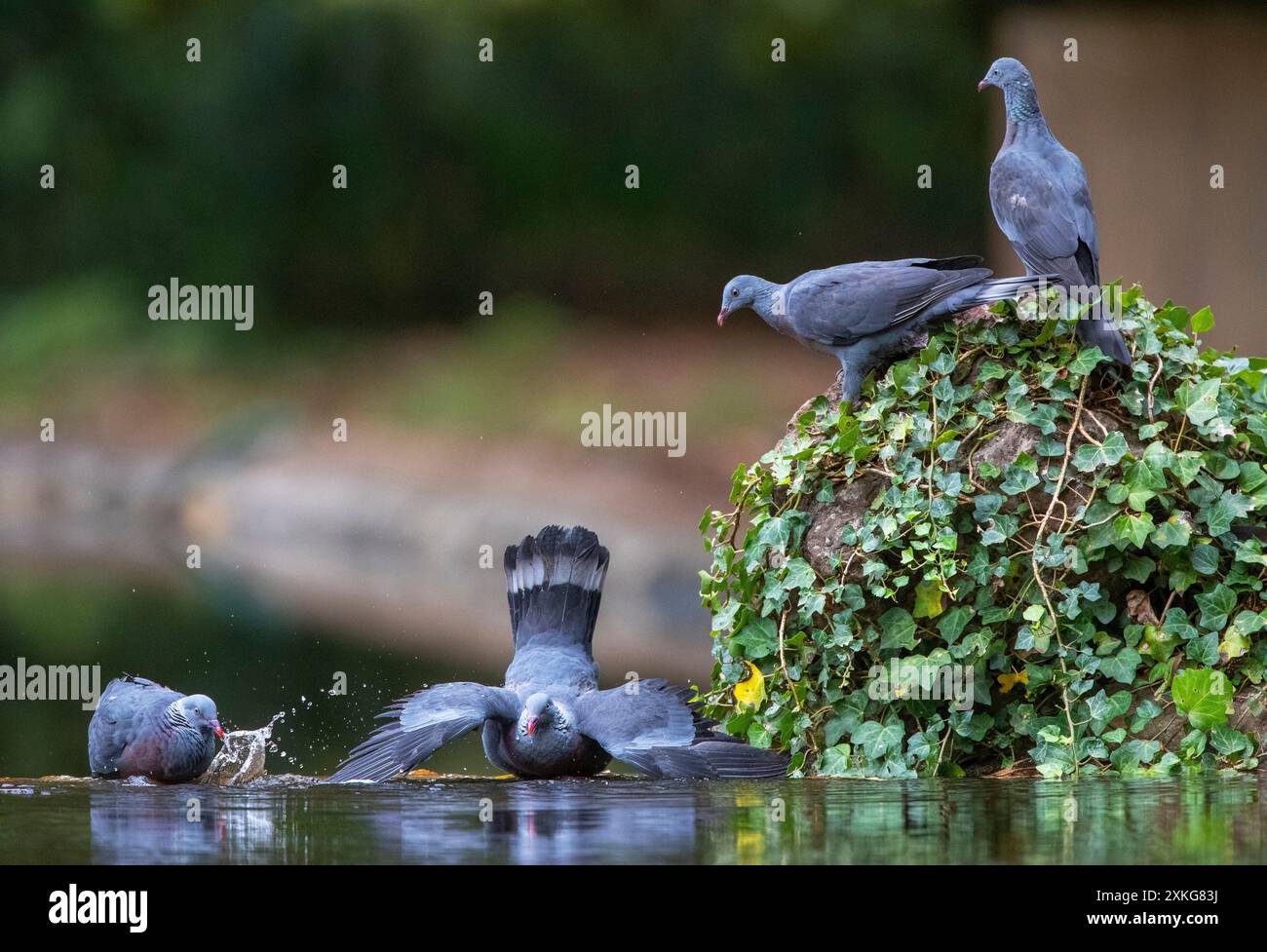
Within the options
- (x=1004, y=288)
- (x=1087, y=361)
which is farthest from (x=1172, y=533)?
(x=1004, y=288)

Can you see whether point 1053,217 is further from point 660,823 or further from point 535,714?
point 660,823

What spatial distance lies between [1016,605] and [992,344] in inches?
24.9

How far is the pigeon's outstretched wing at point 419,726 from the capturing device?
366 cm

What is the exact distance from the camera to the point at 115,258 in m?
15.8

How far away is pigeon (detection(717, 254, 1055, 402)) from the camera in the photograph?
381 cm

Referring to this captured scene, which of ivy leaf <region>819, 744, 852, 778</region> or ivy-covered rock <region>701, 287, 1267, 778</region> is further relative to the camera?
ivy leaf <region>819, 744, 852, 778</region>

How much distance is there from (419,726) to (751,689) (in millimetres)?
817

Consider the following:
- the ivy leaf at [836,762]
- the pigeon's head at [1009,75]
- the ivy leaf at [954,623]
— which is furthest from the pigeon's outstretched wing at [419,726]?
the pigeon's head at [1009,75]

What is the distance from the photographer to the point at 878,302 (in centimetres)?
384

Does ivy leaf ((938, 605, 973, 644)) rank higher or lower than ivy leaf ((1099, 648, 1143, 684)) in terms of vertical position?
higher

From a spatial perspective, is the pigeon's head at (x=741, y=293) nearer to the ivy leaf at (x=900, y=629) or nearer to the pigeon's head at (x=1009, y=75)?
the pigeon's head at (x=1009, y=75)

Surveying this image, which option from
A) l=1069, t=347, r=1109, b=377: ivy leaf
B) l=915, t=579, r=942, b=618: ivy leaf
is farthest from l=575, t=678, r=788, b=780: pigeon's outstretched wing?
l=1069, t=347, r=1109, b=377: ivy leaf

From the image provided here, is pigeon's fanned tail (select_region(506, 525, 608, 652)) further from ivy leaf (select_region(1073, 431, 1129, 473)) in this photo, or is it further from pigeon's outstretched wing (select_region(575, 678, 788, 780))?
ivy leaf (select_region(1073, 431, 1129, 473))

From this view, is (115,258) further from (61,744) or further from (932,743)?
(932,743)
